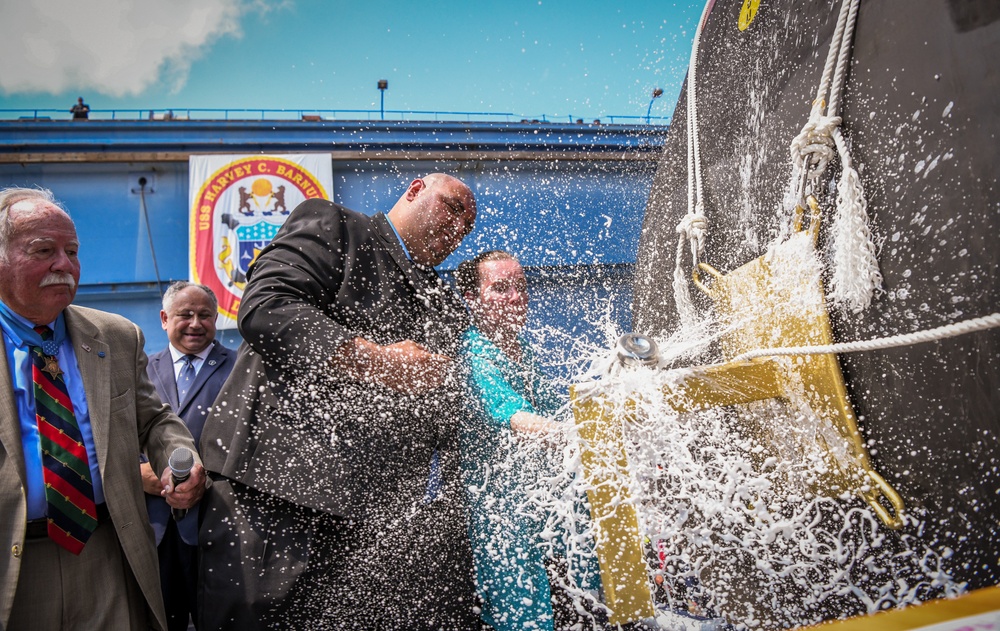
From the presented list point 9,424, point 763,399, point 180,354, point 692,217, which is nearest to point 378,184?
point 180,354

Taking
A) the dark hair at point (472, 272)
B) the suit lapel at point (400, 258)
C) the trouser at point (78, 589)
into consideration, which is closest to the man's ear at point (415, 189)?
the suit lapel at point (400, 258)

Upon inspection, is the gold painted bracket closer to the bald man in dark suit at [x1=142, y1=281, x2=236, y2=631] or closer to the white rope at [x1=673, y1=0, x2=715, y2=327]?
the white rope at [x1=673, y1=0, x2=715, y2=327]

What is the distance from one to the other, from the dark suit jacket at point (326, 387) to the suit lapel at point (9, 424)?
0.42 m

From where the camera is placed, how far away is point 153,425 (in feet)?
5.78

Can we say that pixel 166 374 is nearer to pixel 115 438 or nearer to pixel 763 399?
pixel 115 438

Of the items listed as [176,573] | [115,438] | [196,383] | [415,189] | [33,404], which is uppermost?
[415,189]

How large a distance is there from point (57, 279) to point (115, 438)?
0.46 meters

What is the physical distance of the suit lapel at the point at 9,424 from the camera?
134cm

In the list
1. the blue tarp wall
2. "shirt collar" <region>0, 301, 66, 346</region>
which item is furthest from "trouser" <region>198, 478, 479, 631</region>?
the blue tarp wall

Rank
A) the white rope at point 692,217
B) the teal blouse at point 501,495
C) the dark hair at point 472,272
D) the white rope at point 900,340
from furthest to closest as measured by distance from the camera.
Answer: the dark hair at point 472,272 → the teal blouse at point 501,495 → the white rope at point 692,217 → the white rope at point 900,340

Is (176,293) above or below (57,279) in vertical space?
above

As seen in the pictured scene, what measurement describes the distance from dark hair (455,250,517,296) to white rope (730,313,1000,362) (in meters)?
1.23

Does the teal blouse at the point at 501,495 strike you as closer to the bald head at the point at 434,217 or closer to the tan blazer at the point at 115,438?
the bald head at the point at 434,217

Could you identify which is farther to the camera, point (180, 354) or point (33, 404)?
point (180, 354)
